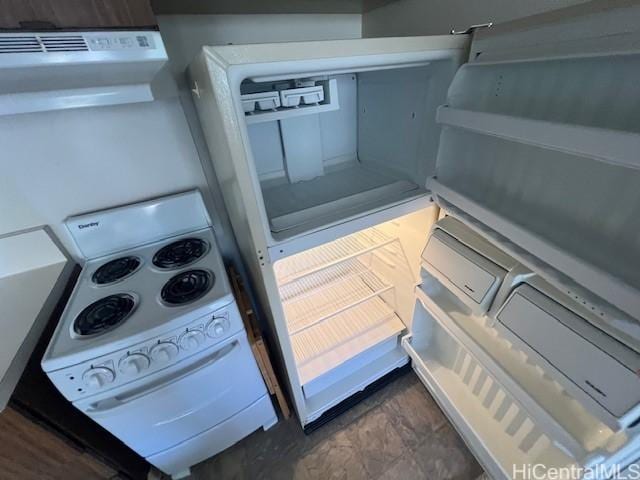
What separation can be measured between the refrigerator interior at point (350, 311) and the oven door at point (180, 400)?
0.30 meters

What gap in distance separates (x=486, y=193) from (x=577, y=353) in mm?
460

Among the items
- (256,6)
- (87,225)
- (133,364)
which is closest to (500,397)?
(133,364)

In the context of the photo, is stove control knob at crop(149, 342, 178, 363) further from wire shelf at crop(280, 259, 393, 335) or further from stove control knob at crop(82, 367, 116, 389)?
wire shelf at crop(280, 259, 393, 335)

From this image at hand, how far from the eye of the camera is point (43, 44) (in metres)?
0.58

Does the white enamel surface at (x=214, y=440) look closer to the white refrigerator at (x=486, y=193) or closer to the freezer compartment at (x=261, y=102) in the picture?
the white refrigerator at (x=486, y=193)

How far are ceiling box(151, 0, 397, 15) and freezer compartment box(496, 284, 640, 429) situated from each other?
1.26 m

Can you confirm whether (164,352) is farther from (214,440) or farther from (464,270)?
(464,270)

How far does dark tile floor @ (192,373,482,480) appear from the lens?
123 cm

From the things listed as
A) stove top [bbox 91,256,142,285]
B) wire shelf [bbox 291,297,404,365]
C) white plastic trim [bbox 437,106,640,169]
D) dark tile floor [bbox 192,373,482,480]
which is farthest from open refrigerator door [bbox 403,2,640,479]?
stove top [bbox 91,256,142,285]

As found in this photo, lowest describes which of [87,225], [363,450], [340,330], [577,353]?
[363,450]

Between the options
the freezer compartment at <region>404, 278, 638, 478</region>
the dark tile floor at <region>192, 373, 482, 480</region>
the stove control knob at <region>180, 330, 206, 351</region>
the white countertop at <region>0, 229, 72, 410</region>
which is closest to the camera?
the freezer compartment at <region>404, 278, 638, 478</region>

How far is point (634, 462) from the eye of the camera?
64cm

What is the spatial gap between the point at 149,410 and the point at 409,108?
4.92 feet

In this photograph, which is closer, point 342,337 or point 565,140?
point 565,140
